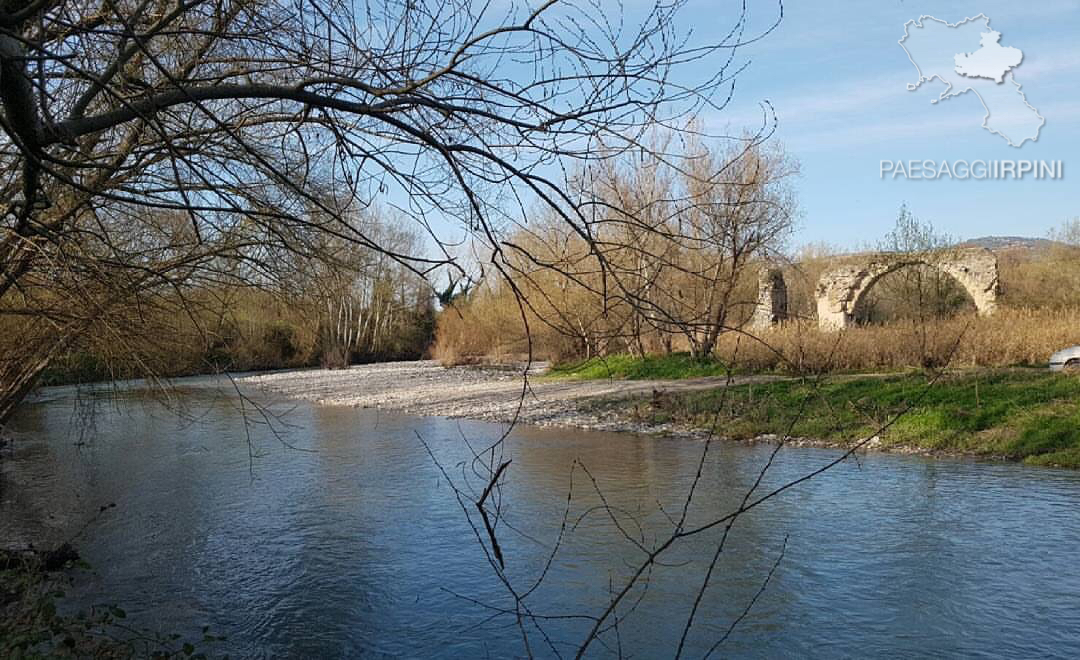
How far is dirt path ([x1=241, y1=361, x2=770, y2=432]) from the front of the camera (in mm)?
18328

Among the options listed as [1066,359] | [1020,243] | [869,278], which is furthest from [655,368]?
[1020,243]

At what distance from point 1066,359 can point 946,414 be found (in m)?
3.58

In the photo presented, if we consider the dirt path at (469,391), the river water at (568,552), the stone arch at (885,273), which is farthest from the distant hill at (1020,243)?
the river water at (568,552)

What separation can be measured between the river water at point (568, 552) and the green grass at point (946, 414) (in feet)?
2.72

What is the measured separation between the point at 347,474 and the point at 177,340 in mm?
5016

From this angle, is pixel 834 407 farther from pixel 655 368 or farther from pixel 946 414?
pixel 655 368

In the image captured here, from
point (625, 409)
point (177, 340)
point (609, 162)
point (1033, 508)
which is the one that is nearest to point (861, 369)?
point (625, 409)

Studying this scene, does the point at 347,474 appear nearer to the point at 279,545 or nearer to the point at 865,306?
the point at 279,545

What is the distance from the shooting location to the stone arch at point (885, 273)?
2088 centimetres

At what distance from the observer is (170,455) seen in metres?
14.2

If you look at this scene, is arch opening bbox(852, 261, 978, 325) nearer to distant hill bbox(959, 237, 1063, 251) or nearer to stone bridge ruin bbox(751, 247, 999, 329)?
stone bridge ruin bbox(751, 247, 999, 329)

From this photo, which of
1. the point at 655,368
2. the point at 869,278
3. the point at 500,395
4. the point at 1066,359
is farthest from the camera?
the point at 869,278

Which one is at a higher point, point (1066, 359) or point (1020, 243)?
point (1020, 243)

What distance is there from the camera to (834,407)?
9492 mm
